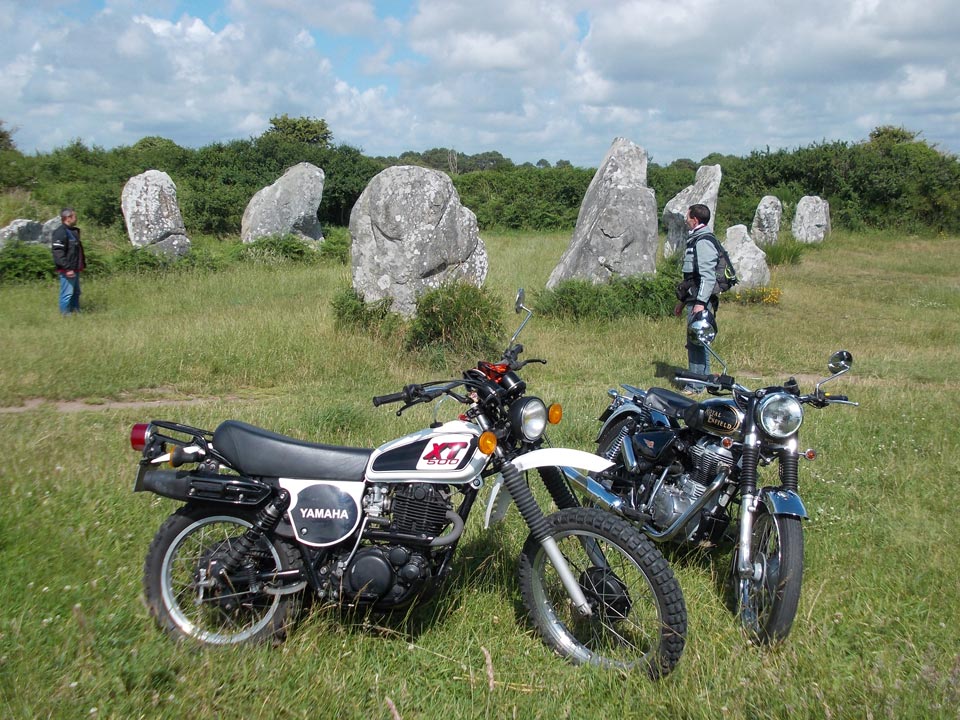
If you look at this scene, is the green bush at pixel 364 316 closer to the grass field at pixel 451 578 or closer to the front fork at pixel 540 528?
the grass field at pixel 451 578

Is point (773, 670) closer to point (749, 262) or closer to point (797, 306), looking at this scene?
point (797, 306)

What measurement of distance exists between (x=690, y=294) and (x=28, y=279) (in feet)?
36.4

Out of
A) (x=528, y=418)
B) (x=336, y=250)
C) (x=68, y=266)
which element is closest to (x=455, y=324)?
(x=68, y=266)

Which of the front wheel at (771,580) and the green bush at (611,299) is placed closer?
the front wheel at (771,580)

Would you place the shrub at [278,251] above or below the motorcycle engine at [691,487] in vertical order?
below

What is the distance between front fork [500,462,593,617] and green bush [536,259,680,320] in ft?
27.6

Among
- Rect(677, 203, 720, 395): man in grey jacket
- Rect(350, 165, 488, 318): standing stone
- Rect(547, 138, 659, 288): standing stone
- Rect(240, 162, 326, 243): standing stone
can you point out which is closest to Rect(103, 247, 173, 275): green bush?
Rect(240, 162, 326, 243): standing stone

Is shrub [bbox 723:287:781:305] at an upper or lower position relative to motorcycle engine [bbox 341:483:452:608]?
lower

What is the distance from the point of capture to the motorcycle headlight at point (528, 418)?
126 inches

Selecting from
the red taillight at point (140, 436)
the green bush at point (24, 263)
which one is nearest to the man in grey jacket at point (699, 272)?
the red taillight at point (140, 436)

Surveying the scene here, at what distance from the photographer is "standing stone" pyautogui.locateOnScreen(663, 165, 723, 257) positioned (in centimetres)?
1752

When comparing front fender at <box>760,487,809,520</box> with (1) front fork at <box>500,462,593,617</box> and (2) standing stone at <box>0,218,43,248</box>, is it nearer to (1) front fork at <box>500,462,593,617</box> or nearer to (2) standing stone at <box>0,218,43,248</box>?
(1) front fork at <box>500,462,593,617</box>

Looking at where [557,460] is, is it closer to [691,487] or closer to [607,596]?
[607,596]

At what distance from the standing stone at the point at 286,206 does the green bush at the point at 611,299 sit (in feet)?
31.6
